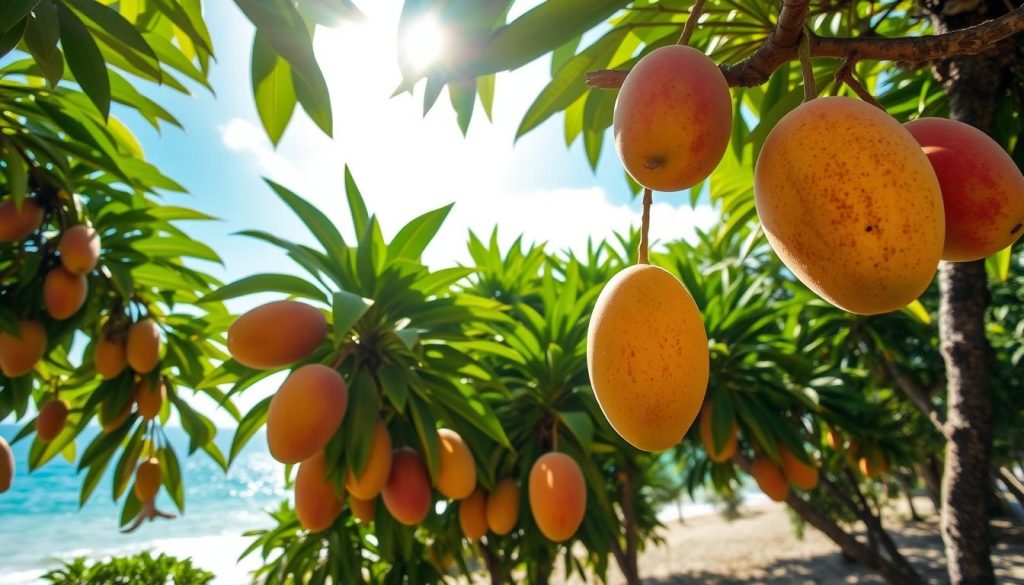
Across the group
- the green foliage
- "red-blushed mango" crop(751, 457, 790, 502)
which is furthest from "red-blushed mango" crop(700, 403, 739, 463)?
the green foliage

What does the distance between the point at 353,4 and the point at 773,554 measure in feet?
34.4

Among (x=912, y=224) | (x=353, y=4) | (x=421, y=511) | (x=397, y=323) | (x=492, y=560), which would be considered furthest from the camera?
(x=492, y=560)

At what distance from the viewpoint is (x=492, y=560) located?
6.86 ft

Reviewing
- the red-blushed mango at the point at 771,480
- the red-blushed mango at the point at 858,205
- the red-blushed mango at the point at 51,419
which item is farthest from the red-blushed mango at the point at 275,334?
the red-blushed mango at the point at 771,480

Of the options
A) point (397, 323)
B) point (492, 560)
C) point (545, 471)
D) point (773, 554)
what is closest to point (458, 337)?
point (397, 323)

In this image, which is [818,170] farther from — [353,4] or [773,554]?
[773,554]

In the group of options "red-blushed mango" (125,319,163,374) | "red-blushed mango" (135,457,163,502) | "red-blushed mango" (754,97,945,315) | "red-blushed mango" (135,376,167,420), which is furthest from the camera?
"red-blushed mango" (135,457,163,502)

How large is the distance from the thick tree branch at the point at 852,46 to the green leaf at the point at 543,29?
126mm

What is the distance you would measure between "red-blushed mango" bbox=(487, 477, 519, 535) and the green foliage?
2.07 meters

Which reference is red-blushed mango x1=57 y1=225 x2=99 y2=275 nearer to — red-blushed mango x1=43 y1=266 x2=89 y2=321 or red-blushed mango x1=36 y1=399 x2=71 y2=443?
red-blushed mango x1=43 y1=266 x2=89 y2=321

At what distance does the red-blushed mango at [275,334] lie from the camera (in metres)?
1.00

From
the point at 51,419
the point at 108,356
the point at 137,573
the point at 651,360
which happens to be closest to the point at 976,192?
the point at 651,360

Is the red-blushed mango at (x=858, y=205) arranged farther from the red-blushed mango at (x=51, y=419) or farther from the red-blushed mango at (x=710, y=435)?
the red-blushed mango at (x=51, y=419)

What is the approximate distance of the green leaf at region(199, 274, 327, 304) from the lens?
45.0 inches
